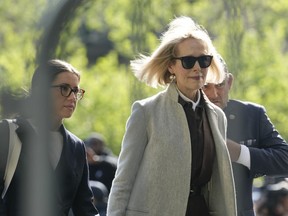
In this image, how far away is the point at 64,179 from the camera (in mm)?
4699

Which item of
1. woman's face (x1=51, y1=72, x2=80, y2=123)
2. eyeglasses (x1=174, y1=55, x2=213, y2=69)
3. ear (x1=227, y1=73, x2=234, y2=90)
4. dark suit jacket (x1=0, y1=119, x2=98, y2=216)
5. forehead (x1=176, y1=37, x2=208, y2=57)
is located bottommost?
dark suit jacket (x1=0, y1=119, x2=98, y2=216)

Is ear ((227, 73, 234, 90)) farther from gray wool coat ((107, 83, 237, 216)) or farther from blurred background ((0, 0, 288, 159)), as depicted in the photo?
gray wool coat ((107, 83, 237, 216))

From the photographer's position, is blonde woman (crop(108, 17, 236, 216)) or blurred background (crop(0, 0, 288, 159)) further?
blurred background (crop(0, 0, 288, 159))

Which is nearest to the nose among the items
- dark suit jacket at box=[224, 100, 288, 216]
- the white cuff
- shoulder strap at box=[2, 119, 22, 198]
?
dark suit jacket at box=[224, 100, 288, 216]

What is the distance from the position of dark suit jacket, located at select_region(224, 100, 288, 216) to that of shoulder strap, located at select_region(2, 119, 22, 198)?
1.14 m

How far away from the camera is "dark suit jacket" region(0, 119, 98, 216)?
455 cm

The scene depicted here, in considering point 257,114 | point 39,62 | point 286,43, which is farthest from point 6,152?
point 286,43

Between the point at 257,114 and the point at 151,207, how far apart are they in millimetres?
1139

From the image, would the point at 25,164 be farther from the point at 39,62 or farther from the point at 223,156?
the point at 223,156

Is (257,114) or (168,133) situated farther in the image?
(257,114)

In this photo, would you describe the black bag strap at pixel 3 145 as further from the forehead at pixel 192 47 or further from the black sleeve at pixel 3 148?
the forehead at pixel 192 47

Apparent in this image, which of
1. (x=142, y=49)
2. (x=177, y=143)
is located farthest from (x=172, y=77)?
(x=177, y=143)

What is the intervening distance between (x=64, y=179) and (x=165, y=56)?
74 cm

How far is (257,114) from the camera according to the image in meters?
5.22
